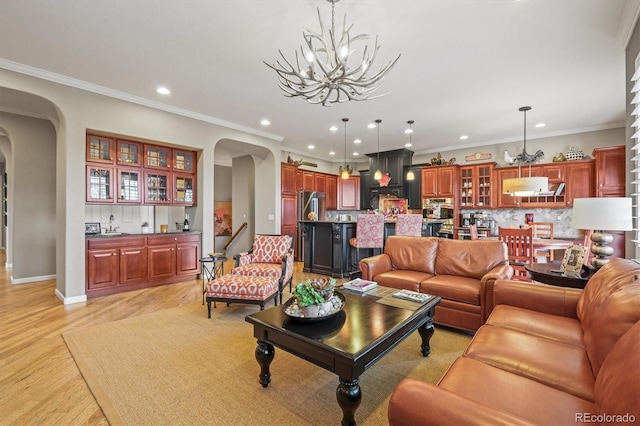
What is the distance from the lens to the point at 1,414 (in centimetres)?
176

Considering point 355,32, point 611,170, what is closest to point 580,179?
point 611,170

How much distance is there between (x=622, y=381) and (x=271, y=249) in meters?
3.68

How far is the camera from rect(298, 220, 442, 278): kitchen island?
18.0ft

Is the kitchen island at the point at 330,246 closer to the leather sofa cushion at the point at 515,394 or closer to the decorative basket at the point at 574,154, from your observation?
the decorative basket at the point at 574,154

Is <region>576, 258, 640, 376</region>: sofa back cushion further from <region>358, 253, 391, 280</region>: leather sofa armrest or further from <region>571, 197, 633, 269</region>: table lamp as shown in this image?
<region>358, 253, 391, 280</region>: leather sofa armrest

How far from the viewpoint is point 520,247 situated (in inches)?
A: 162

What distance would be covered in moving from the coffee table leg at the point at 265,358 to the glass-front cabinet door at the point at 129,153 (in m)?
3.99

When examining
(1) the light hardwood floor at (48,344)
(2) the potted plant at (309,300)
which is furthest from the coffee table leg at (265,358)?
(1) the light hardwood floor at (48,344)

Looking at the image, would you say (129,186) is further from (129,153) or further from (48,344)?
(48,344)

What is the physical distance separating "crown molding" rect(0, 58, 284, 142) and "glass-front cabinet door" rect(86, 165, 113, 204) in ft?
3.47

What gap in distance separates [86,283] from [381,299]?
4018mm

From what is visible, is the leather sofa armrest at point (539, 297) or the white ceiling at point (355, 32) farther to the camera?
the white ceiling at point (355, 32)

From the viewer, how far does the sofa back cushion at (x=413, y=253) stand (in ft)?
11.7

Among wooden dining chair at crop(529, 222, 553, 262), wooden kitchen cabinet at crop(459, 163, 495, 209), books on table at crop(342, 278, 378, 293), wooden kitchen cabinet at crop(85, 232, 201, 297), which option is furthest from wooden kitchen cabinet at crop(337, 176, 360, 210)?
books on table at crop(342, 278, 378, 293)
